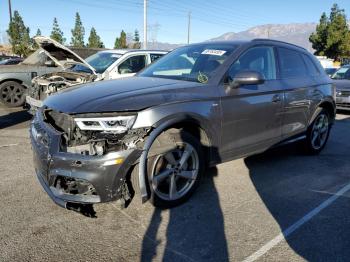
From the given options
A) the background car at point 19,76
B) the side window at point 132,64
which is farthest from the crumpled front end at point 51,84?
the background car at point 19,76

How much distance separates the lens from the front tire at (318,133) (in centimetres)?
596

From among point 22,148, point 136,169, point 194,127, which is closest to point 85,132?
point 136,169

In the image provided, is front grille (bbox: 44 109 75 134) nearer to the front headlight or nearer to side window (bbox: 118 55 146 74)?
the front headlight

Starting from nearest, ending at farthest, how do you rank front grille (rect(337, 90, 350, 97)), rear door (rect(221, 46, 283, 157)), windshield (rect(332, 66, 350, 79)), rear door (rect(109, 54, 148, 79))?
rear door (rect(221, 46, 283, 157))
rear door (rect(109, 54, 148, 79))
front grille (rect(337, 90, 350, 97))
windshield (rect(332, 66, 350, 79))

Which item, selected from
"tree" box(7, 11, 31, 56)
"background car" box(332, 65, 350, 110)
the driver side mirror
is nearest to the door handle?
the driver side mirror

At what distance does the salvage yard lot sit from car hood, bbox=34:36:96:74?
329 cm

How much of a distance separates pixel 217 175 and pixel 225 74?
57.2 inches

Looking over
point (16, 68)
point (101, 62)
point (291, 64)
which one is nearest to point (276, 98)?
point (291, 64)

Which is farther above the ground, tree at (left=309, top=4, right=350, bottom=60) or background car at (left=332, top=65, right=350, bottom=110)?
tree at (left=309, top=4, right=350, bottom=60)

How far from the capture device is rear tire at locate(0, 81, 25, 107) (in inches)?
385

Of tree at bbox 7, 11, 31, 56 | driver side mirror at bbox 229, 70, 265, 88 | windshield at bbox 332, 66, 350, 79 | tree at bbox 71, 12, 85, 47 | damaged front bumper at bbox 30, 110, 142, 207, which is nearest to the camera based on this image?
damaged front bumper at bbox 30, 110, 142, 207

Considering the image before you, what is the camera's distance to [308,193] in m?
4.45

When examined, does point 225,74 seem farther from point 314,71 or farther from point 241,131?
point 314,71

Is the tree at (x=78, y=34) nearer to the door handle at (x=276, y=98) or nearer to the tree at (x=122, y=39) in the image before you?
the tree at (x=122, y=39)
